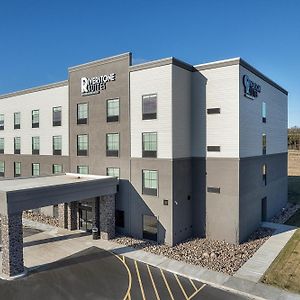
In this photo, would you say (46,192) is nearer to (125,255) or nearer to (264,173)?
(125,255)

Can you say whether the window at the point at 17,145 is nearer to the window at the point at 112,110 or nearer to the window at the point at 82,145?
the window at the point at 82,145

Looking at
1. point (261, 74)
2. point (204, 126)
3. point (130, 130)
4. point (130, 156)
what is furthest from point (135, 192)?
point (261, 74)

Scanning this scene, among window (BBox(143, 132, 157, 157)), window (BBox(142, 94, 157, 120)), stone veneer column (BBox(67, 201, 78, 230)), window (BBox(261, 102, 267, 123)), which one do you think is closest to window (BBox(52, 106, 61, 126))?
stone veneer column (BBox(67, 201, 78, 230))

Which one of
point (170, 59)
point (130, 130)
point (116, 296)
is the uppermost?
point (170, 59)

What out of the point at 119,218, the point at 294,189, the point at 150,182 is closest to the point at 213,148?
the point at 150,182

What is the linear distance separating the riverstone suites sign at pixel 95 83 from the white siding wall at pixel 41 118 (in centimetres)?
295

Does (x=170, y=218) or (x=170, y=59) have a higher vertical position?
(x=170, y=59)

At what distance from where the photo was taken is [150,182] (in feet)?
78.8

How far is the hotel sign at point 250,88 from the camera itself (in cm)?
2372

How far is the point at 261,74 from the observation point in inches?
1077

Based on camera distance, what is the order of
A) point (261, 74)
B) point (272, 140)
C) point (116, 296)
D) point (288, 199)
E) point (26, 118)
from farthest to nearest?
1. point (288, 199)
2. point (26, 118)
3. point (272, 140)
4. point (261, 74)
5. point (116, 296)

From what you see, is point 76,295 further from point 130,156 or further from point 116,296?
point 130,156

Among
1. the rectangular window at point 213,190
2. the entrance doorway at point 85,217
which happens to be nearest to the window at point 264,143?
the rectangular window at point 213,190

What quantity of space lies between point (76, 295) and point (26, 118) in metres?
24.0
